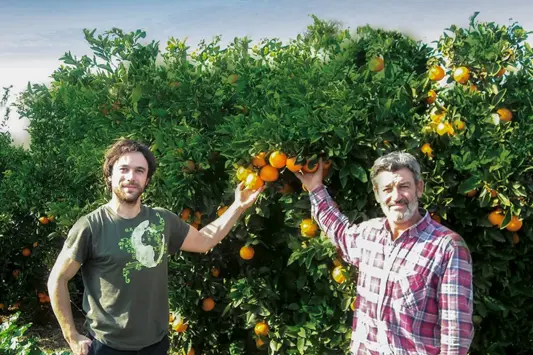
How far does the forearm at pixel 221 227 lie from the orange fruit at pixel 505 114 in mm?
1370

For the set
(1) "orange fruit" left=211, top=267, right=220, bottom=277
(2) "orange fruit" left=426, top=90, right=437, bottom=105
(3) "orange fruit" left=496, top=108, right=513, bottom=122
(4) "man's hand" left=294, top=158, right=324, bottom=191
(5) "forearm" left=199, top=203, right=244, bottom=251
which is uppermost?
(2) "orange fruit" left=426, top=90, right=437, bottom=105

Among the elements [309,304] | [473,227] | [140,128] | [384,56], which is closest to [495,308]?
[473,227]

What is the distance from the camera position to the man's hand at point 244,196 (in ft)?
10.4

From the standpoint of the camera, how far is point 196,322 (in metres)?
3.75

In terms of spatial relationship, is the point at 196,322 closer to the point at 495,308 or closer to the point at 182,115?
the point at 182,115

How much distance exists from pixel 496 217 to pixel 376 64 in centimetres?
102

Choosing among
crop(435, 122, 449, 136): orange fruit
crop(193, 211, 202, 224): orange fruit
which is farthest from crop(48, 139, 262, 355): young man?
crop(435, 122, 449, 136): orange fruit

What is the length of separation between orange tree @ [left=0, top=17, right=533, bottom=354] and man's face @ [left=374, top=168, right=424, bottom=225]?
1.82 feet

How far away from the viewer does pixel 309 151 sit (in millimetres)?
2988

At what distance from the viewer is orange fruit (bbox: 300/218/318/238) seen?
305cm

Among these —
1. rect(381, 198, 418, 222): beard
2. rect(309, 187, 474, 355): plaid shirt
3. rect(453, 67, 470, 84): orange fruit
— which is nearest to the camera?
rect(309, 187, 474, 355): plaid shirt

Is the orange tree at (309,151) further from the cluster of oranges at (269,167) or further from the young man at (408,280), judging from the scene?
the young man at (408,280)

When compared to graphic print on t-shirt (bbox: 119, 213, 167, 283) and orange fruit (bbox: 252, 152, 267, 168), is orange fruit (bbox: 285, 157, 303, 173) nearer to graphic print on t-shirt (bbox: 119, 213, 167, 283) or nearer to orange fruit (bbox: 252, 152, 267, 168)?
orange fruit (bbox: 252, 152, 267, 168)

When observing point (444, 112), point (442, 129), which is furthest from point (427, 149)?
point (444, 112)
